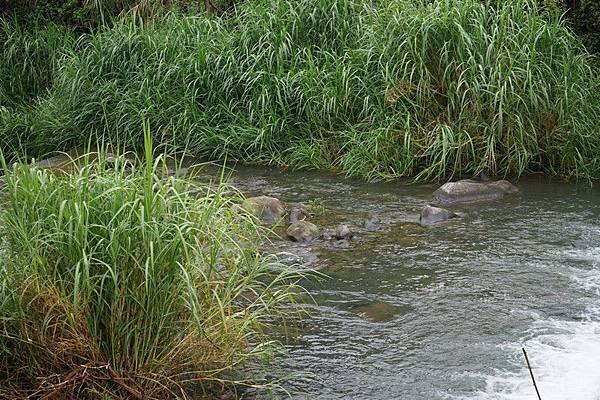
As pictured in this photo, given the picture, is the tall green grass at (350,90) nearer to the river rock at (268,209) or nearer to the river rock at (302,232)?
the river rock at (268,209)

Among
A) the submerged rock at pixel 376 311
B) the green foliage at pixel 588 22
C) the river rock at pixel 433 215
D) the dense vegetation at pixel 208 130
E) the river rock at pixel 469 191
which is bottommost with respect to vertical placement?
the submerged rock at pixel 376 311

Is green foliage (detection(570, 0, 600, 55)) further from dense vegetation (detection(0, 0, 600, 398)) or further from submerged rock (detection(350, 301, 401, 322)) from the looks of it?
submerged rock (detection(350, 301, 401, 322))

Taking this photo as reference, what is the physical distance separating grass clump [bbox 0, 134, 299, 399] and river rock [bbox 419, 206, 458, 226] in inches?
126

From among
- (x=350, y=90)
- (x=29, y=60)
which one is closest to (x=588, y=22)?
(x=350, y=90)

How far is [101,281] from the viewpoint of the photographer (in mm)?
3619

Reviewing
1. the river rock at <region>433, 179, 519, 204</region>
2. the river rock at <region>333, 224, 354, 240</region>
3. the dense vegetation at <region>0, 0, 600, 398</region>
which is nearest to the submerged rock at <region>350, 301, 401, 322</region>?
Answer: the dense vegetation at <region>0, 0, 600, 398</region>

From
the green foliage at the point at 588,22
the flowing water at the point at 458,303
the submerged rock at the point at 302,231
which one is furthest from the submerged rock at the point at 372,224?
the green foliage at the point at 588,22

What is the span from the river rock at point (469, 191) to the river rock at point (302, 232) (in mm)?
1349

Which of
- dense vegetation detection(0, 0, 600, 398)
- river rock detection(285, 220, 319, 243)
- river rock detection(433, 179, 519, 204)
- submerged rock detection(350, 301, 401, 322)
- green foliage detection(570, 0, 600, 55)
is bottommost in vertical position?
submerged rock detection(350, 301, 401, 322)

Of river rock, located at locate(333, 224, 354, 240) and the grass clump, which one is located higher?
the grass clump

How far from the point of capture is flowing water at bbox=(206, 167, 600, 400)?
13.7 feet

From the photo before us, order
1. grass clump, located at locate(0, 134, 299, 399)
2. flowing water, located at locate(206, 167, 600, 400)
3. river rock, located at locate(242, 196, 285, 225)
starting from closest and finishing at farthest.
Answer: grass clump, located at locate(0, 134, 299, 399) → flowing water, located at locate(206, 167, 600, 400) → river rock, located at locate(242, 196, 285, 225)

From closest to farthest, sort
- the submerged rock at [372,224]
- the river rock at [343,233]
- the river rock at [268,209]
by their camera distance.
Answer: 1. the river rock at [343,233]
2. the submerged rock at [372,224]
3. the river rock at [268,209]

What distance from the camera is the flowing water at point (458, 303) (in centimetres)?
419
